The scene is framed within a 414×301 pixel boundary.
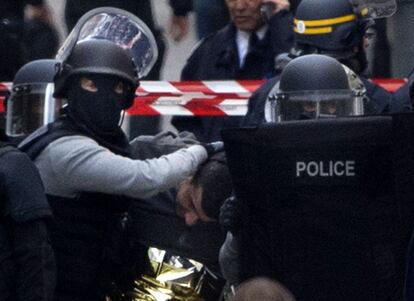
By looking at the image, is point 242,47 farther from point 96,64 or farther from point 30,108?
point 96,64

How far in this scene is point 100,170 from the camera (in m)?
7.20

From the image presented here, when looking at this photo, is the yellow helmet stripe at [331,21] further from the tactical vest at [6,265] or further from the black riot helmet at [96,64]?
the tactical vest at [6,265]

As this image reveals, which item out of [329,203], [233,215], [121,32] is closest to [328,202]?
[329,203]

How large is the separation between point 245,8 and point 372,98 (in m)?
1.68

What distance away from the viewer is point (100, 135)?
7.37m

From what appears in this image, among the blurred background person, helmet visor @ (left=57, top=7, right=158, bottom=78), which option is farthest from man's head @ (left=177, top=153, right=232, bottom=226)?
the blurred background person

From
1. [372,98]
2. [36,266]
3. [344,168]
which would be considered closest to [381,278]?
[344,168]

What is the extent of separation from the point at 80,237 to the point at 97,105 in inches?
20.0

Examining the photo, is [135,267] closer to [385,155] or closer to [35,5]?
[385,155]

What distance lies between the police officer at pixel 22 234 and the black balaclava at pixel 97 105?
0.66 metres

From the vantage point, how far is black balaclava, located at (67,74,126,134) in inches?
289

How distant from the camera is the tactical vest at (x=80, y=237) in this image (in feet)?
23.8

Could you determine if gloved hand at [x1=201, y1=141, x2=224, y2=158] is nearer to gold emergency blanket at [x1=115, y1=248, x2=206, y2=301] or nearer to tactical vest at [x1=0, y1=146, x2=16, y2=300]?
gold emergency blanket at [x1=115, y1=248, x2=206, y2=301]

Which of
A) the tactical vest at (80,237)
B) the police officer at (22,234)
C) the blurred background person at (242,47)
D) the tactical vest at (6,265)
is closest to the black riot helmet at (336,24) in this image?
the blurred background person at (242,47)
